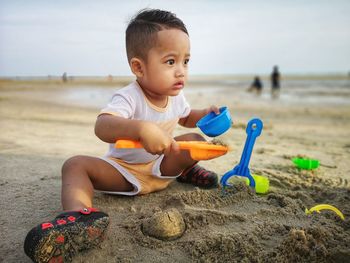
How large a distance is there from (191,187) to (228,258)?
0.97m

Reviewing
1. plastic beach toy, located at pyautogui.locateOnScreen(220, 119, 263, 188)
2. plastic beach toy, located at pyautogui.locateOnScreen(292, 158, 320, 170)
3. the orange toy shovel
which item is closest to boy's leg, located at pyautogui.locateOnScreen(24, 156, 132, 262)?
the orange toy shovel

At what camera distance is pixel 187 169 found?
2254 mm

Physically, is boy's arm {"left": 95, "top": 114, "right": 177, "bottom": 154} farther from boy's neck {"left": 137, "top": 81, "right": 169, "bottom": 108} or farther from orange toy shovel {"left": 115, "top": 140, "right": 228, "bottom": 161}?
boy's neck {"left": 137, "top": 81, "right": 169, "bottom": 108}

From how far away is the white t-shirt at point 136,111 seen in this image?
6.06 feet

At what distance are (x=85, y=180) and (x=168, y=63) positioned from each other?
75 cm

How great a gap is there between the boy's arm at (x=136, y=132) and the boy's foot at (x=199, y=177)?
70 cm

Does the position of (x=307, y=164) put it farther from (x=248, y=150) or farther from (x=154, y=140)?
(x=154, y=140)

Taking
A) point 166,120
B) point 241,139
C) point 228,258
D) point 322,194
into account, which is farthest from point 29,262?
point 241,139

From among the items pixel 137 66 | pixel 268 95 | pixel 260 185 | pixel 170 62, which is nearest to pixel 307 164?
pixel 260 185

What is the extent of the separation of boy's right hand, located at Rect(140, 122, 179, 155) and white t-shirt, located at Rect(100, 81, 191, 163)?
0.27m

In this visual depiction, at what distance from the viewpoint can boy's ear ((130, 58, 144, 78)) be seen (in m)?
1.91

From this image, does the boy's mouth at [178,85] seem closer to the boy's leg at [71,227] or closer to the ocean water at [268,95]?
the boy's leg at [71,227]

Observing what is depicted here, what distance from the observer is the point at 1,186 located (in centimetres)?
205

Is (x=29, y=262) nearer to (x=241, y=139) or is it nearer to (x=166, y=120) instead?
(x=166, y=120)
